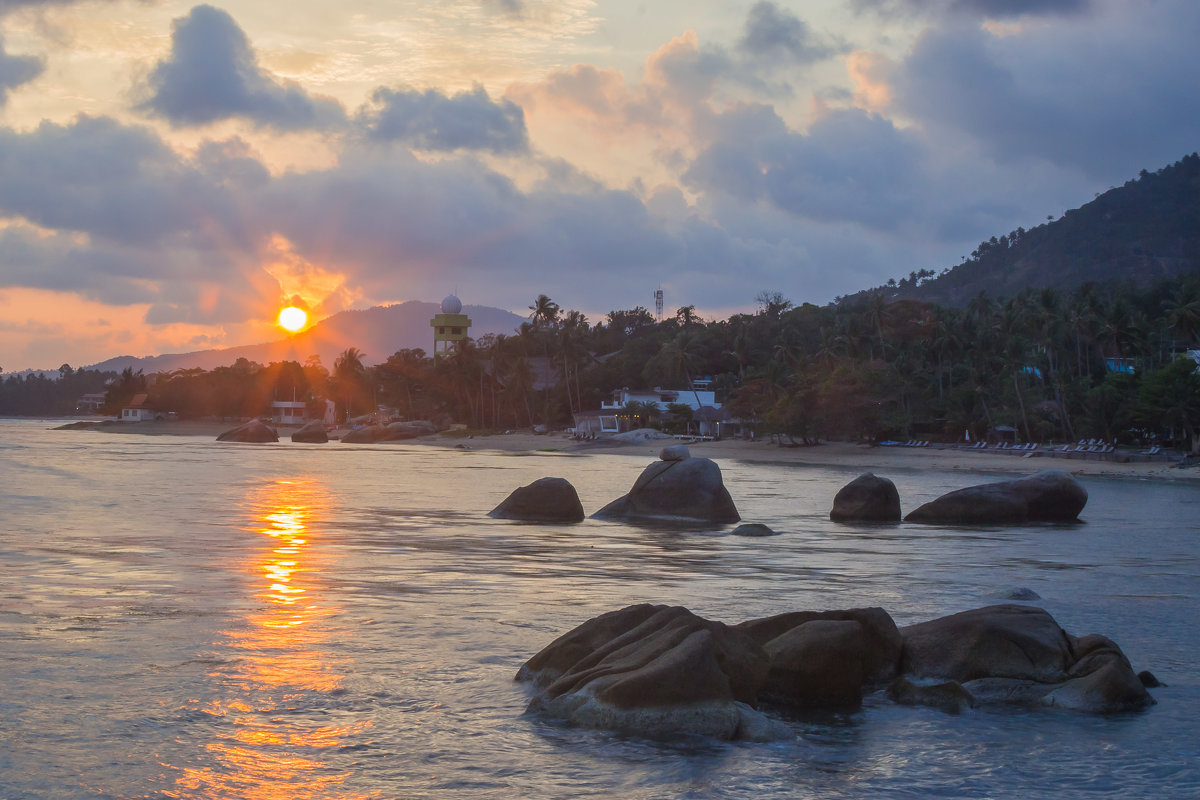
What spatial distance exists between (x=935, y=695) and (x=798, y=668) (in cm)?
127

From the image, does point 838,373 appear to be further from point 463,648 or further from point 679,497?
point 463,648

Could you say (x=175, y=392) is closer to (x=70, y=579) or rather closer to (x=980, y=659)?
(x=70, y=579)

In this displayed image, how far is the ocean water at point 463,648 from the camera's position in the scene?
24.2ft

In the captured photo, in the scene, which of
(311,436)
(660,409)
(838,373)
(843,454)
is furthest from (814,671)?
(311,436)

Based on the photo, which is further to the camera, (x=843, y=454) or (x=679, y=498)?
(x=843, y=454)

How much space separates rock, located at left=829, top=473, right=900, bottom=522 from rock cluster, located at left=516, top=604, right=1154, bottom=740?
16.0 m

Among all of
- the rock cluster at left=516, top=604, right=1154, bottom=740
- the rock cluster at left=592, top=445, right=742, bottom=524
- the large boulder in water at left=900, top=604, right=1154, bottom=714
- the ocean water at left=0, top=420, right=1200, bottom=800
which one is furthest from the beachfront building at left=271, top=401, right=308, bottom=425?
the large boulder in water at left=900, top=604, right=1154, bottom=714

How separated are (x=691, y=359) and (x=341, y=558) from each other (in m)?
91.7

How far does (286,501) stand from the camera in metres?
31.2

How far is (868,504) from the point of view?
26328mm

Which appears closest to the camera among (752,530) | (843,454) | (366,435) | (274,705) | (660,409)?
(274,705)

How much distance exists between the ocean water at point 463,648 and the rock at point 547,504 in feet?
3.20

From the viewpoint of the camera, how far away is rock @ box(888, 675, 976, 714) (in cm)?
927

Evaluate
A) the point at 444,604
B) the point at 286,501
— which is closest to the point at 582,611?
the point at 444,604
